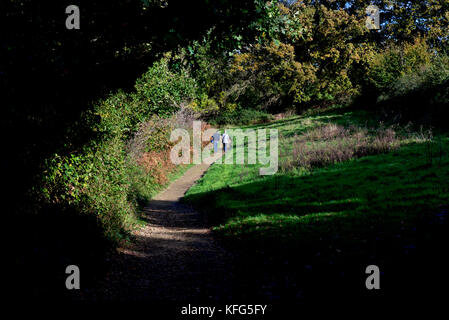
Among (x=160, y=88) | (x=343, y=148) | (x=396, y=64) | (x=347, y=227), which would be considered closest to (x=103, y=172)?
(x=347, y=227)

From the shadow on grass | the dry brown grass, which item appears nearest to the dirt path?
the shadow on grass

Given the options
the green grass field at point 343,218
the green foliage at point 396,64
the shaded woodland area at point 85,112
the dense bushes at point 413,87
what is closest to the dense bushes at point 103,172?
the shaded woodland area at point 85,112

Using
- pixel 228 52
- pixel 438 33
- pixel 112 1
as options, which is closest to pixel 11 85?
pixel 112 1

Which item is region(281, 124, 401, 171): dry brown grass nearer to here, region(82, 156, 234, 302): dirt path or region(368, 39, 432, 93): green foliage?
region(82, 156, 234, 302): dirt path

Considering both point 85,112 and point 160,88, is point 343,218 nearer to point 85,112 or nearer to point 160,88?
point 85,112

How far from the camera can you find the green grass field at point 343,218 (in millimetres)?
5465

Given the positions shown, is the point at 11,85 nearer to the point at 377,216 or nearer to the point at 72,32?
the point at 72,32

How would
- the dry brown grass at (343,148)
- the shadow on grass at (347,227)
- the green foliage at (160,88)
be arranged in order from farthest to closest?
the green foliage at (160,88) → the dry brown grass at (343,148) → the shadow on grass at (347,227)

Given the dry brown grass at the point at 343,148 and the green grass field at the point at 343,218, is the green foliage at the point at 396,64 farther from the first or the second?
the green grass field at the point at 343,218

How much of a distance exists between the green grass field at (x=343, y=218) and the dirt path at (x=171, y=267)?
27.8 inches

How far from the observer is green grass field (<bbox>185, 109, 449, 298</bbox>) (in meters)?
5.46

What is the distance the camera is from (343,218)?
7.98 metres

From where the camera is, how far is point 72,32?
671 centimetres

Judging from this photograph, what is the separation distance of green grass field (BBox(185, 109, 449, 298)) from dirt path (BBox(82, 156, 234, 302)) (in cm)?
71
